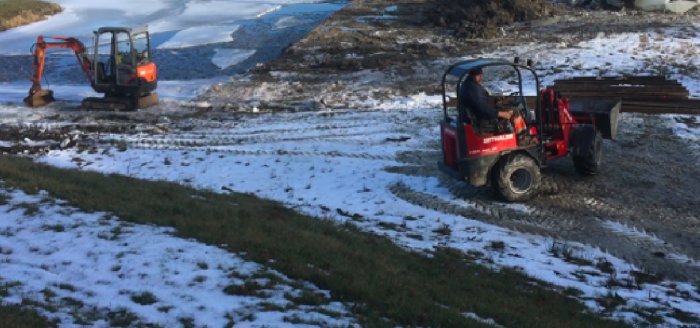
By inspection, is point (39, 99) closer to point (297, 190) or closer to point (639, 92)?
point (297, 190)

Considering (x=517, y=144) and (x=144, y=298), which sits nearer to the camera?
(x=144, y=298)

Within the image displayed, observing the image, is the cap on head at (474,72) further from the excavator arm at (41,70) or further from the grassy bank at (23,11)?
the grassy bank at (23,11)

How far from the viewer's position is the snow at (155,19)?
3338 cm

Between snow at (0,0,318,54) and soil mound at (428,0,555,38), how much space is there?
1050 cm

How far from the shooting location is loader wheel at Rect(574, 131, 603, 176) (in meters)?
11.3

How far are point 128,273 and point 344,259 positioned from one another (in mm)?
2293

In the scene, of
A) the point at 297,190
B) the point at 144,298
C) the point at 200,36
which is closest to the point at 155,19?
the point at 200,36

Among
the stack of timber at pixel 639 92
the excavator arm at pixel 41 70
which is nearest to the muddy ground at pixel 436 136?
the stack of timber at pixel 639 92

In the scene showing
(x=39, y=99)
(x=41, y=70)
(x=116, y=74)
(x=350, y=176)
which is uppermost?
(x=41, y=70)

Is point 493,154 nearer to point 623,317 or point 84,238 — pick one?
point 623,317

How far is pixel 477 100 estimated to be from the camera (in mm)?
10195

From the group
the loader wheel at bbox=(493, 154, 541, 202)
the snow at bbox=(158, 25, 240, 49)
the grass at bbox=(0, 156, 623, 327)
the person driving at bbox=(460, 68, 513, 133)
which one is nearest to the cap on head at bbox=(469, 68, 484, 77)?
the person driving at bbox=(460, 68, 513, 133)

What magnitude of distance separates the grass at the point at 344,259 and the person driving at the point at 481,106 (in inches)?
Result: 103

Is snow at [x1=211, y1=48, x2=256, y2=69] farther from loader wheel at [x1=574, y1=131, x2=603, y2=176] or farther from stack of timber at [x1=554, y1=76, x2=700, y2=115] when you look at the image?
loader wheel at [x1=574, y1=131, x2=603, y2=176]
